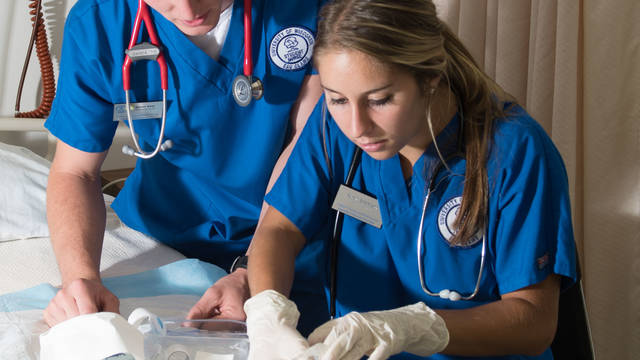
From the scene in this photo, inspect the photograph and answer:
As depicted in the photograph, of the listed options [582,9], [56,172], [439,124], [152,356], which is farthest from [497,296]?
[56,172]

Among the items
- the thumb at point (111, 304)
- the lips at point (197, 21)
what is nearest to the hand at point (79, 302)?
the thumb at point (111, 304)

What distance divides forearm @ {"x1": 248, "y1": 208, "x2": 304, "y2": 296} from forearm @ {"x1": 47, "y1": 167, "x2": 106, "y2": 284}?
346mm

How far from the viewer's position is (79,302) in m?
1.11

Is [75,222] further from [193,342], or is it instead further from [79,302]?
[193,342]

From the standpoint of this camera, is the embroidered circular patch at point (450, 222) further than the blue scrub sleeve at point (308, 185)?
No

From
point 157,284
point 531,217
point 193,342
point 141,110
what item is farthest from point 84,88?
point 531,217

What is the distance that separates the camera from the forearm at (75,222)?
127 cm

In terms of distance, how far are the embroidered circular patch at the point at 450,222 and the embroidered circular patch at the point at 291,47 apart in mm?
477

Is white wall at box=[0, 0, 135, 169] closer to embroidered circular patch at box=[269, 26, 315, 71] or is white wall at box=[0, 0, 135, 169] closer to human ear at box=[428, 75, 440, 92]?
embroidered circular patch at box=[269, 26, 315, 71]

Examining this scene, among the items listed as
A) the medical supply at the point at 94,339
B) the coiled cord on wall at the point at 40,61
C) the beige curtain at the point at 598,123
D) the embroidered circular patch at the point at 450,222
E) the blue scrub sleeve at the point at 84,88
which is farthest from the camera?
the coiled cord on wall at the point at 40,61

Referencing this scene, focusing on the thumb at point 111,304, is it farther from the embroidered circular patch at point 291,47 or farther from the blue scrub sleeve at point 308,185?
the embroidered circular patch at point 291,47

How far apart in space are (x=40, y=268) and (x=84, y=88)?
48 cm

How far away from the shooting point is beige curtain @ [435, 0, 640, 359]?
5.00 ft

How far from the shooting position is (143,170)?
5.04 ft
